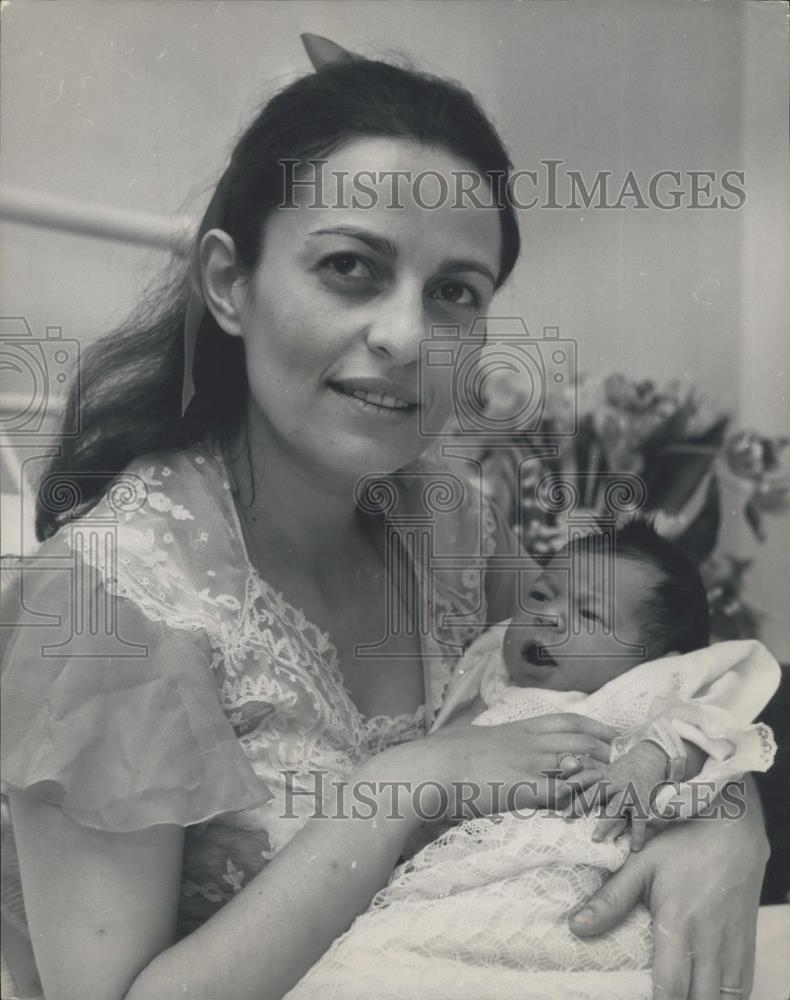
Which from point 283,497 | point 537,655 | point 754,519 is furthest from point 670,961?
point 754,519

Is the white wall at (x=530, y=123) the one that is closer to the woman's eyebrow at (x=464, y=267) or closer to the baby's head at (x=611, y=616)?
the woman's eyebrow at (x=464, y=267)

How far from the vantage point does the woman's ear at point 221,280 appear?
3.00ft

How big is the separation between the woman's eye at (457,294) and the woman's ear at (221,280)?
0.63ft

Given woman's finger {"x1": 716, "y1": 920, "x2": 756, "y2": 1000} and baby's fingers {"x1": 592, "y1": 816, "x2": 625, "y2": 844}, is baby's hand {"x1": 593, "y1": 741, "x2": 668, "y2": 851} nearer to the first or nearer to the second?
baby's fingers {"x1": 592, "y1": 816, "x2": 625, "y2": 844}

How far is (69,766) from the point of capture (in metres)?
0.76

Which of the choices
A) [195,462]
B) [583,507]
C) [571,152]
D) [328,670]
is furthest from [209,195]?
[583,507]

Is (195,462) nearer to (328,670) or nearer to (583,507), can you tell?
(328,670)

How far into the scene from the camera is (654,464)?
1.40m

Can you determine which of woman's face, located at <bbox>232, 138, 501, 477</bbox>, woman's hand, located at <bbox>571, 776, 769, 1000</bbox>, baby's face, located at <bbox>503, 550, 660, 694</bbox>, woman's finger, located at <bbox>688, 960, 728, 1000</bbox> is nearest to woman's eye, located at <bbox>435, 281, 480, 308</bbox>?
woman's face, located at <bbox>232, 138, 501, 477</bbox>

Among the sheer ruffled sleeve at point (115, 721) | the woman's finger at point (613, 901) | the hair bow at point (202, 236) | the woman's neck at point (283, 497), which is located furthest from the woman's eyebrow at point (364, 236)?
the woman's finger at point (613, 901)

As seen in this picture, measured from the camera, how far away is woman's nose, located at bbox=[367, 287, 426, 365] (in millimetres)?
877

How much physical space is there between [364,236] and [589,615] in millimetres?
436

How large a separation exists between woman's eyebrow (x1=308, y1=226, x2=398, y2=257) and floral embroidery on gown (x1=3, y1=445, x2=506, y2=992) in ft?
0.79

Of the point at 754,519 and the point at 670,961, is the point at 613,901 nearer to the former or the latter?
the point at 670,961
